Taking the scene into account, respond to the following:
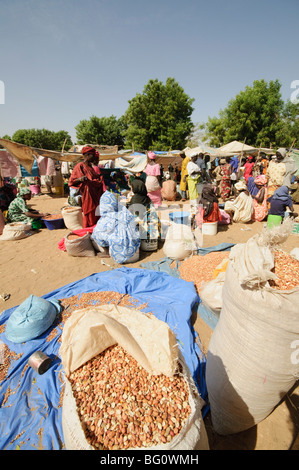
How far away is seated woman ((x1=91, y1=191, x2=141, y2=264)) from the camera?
357cm

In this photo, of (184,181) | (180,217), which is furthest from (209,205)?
(184,181)

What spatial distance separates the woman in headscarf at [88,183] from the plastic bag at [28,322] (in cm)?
249

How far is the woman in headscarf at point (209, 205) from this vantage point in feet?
16.0

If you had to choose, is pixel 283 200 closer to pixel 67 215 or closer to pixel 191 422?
pixel 191 422

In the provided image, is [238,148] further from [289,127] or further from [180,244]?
[289,127]

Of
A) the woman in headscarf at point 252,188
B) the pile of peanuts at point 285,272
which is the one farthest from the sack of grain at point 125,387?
the woman in headscarf at point 252,188

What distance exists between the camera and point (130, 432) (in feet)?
3.07

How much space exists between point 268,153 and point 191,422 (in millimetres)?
16474

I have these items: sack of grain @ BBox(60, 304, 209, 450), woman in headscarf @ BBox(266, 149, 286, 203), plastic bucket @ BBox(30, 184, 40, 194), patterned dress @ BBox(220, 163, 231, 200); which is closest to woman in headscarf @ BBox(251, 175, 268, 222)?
woman in headscarf @ BBox(266, 149, 286, 203)

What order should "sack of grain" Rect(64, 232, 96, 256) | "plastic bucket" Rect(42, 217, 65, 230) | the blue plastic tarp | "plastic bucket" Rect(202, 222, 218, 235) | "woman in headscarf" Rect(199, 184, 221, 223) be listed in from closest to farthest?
1. the blue plastic tarp
2. "sack of grain" Rect(64, 232, 96, 256)
3. "woman in headscarf" Rect(199, 184, 221, 223)
4. "plastic bucket" Rect(202, 222, 218, 235)
5. "plastic bucket" Rect(42, 217, 65, 230)

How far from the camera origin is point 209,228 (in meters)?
5.07

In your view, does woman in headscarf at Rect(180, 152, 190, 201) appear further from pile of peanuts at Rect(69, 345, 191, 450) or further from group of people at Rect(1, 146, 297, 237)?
pile of peanuts at Rect(69, 345, 191, 450)

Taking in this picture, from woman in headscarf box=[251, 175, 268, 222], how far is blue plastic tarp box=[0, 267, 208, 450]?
425cm

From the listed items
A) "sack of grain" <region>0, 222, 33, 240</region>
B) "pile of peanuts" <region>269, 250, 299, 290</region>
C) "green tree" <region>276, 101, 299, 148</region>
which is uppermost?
"green tree" <region>276, 101, 299, 148</region>
